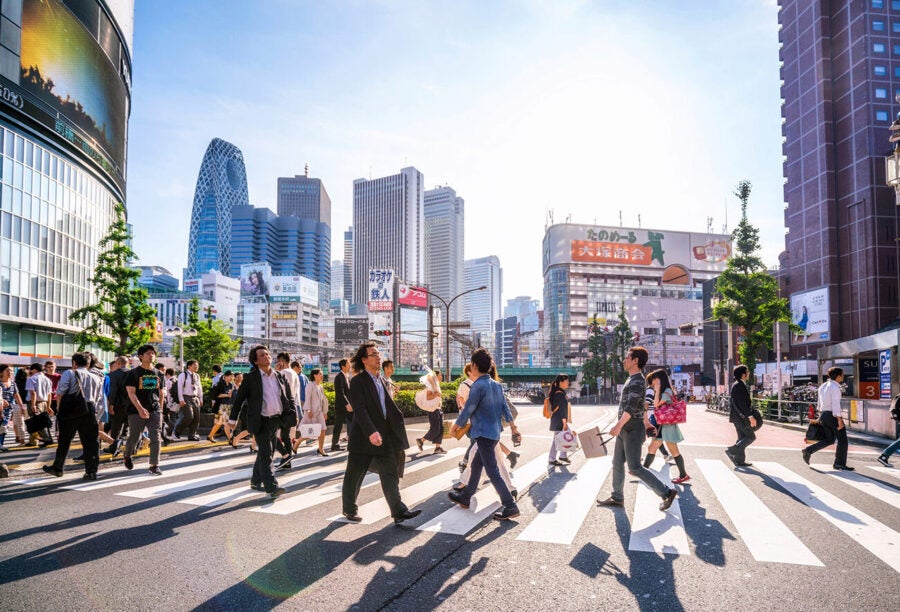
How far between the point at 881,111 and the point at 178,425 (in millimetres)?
56443

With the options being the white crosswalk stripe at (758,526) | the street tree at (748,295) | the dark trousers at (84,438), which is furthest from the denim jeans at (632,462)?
the street tree at (748,295)

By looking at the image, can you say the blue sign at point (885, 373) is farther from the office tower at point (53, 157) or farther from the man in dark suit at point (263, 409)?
the office tower at point (53, 157)

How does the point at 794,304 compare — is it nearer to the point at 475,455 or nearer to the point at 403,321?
the point at 475,455

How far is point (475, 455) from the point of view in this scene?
255 inches

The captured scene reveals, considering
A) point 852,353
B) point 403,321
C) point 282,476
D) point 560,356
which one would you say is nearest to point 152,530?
point 282,476

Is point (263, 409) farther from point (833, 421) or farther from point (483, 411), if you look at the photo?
point (833, 421)

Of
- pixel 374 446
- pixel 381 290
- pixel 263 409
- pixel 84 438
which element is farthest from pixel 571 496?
pixel 381 290

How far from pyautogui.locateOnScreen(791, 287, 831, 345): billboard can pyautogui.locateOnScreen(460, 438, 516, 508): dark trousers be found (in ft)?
167

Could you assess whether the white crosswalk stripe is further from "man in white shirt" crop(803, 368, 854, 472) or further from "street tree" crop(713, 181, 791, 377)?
"street tree" crop(713, 181, 791, 377)

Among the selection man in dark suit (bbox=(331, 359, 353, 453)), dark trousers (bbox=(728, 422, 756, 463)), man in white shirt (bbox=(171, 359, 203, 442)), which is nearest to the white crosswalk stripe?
dark trousers (bbox=(728, 422, 756, 463))

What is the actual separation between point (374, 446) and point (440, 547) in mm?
1229

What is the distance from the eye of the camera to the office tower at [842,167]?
46188 mm

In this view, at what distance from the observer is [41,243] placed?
141 ft

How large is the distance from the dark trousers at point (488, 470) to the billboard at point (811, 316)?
167 ft
